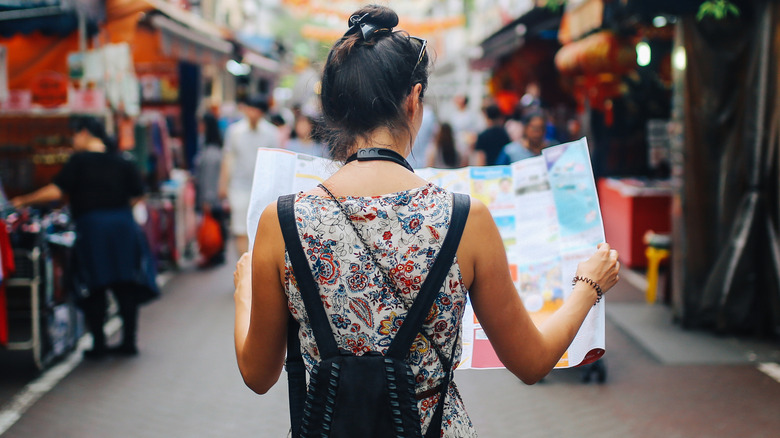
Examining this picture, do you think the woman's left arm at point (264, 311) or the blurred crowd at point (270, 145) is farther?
the blurred crowd at point (270, 145)

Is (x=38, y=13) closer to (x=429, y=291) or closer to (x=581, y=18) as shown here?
(x=581, y=18)

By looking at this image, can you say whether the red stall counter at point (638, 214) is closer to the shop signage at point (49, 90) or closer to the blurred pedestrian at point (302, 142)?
the blurred pedestrian at point (302, 142)

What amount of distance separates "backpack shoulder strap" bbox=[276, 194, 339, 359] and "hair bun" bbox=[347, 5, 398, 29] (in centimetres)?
49

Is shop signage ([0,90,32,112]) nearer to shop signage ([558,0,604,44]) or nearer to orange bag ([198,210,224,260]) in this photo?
orange bag ([198,210,224,260])

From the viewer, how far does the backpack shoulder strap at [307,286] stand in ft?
5.97

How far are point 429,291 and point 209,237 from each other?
Result: 9.71 m

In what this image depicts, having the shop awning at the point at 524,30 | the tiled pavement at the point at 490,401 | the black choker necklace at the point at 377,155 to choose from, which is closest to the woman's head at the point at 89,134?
the tiled pavement at the point at 490,401

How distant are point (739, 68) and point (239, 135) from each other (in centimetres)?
515

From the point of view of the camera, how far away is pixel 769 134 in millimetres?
7145

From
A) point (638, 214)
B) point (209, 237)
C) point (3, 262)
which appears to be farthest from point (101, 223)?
point (638, 214)

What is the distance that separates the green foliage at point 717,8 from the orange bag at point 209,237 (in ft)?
21.7

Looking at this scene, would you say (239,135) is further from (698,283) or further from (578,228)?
(578,228)

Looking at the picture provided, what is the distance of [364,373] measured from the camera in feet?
5.90

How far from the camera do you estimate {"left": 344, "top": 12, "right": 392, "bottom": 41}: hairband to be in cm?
193
